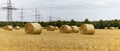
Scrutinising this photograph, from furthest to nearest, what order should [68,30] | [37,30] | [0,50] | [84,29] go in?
[68,30] → [84,29] → [37,30] → [0,50]

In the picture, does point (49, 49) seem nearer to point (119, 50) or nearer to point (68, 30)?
point (119, 50)

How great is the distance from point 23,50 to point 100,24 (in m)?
89.9

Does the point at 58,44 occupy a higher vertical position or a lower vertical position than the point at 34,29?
higher

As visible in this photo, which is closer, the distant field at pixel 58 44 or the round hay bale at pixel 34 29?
the distant field at pixel 58 44

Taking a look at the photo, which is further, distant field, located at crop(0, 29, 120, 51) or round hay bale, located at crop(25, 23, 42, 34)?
round hay bale, located at crop(25, 23, 42, 34)

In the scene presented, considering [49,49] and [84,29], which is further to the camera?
[84,29]

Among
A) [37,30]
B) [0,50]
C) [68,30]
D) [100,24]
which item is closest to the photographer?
[0,50]

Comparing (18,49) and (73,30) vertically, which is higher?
(18,49)

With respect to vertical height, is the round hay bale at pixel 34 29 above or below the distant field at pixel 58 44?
below

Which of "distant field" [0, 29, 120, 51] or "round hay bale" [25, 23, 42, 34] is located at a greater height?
"distant field" [0, 29, 120, 51]

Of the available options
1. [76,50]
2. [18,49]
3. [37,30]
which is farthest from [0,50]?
[37,30]

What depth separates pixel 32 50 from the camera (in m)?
13.4

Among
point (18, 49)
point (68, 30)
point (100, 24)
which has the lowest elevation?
point (100, 24)

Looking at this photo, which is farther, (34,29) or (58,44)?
(34,29)
